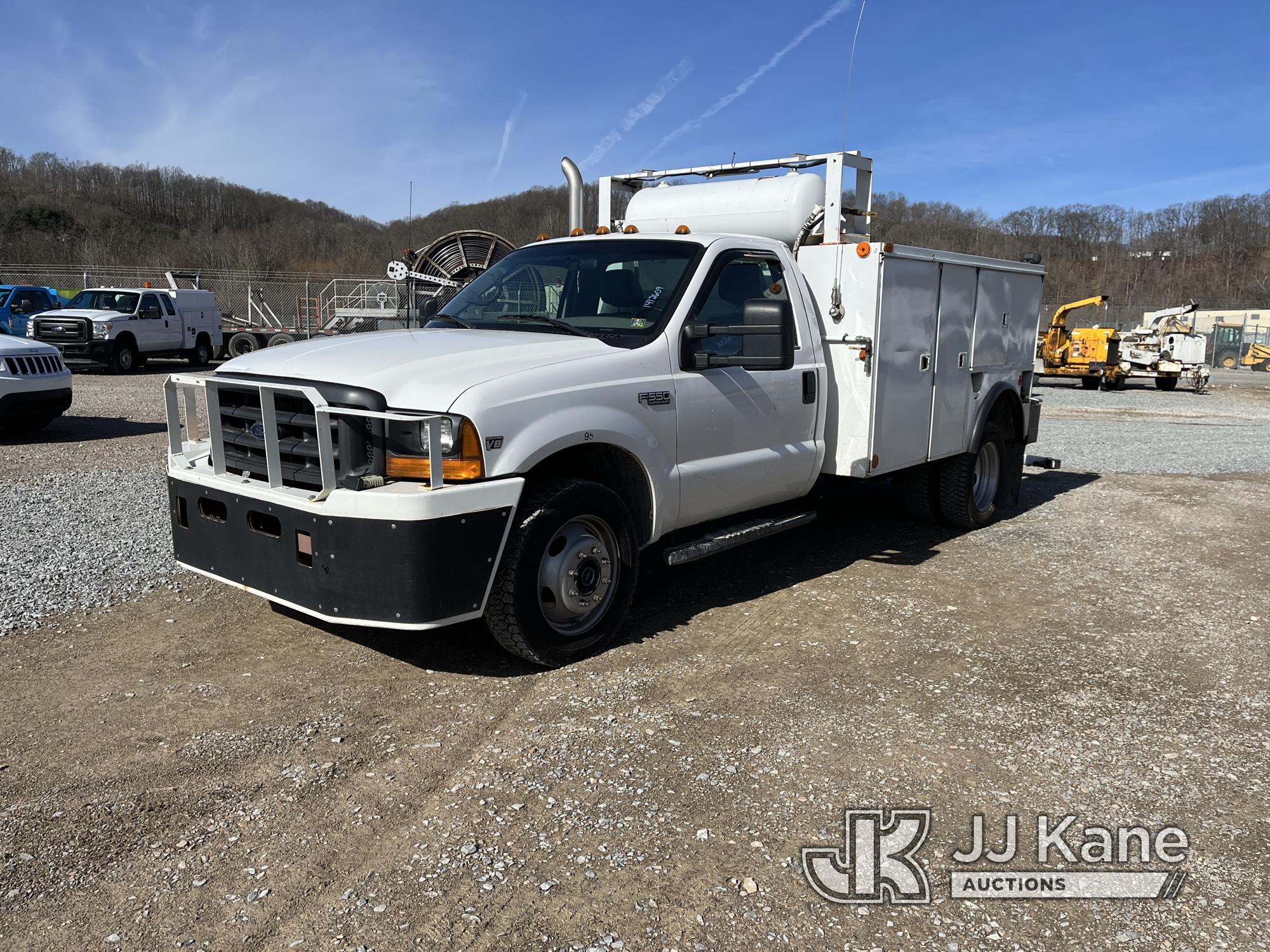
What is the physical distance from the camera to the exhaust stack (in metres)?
7.40

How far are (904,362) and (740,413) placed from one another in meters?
1.74

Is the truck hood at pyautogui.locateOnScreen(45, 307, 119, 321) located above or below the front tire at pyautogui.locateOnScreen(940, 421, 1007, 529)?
above

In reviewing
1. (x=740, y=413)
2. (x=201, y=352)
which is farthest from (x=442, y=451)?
(x=201, y=352)

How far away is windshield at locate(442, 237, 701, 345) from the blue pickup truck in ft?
70.0

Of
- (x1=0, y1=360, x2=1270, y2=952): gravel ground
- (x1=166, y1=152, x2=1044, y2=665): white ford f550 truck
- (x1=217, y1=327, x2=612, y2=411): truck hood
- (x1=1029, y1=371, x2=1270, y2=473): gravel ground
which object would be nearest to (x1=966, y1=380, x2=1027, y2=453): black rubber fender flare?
(x1=166, y1=152, x2=1044, y2=665): white ford f550 truck

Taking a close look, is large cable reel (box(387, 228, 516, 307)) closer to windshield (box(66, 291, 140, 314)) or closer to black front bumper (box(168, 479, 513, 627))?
windshield (box(66, 291, 140, 314))

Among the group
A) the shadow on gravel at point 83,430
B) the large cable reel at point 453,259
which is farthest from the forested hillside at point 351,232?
the shadow on gravel at point 83,430

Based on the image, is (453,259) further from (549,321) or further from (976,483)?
(549,321)

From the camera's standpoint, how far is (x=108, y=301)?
22.6 m

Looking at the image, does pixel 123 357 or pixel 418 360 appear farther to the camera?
pixel 123 357

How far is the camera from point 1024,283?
8039 millimetres

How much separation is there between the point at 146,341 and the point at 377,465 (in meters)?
22.1

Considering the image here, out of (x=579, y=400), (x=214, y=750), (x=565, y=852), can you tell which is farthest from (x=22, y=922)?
(x=579, y=400)

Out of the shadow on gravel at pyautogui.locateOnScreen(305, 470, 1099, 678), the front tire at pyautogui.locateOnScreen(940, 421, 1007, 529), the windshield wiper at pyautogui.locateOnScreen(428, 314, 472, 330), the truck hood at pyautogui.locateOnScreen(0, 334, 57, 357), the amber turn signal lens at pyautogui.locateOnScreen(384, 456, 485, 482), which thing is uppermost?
the windshield wiper at pyautogui.locateOnScreen(428, 314, 472, 330)
